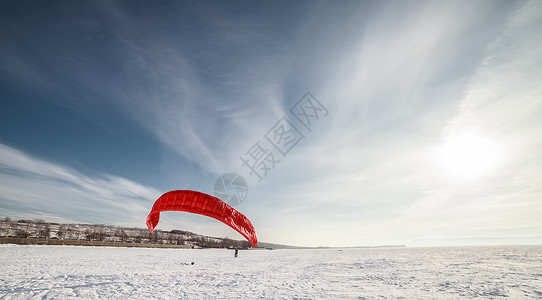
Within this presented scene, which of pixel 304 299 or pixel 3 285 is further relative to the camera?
pixel 3 285

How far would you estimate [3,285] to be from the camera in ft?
30.2

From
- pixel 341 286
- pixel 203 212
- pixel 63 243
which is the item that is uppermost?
pixel 203 212

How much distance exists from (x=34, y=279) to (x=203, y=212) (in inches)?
301

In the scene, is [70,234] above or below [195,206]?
below

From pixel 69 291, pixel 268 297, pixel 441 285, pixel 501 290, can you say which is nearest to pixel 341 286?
pixel 268 297

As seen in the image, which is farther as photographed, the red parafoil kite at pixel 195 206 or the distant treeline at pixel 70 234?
the distant treeline at pixel 70 234

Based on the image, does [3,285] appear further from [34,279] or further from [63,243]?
[63,243]

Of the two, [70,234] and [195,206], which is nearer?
[195,206]

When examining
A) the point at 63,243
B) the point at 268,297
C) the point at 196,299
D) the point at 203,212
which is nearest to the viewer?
the point at 196,299

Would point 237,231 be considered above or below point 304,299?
above

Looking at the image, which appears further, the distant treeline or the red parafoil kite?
the distant treeline

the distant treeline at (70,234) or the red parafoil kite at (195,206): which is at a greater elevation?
the red parafoil kite at (195,206)

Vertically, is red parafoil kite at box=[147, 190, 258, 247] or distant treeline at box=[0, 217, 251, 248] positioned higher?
red parafoil kite at box=[147, 190, 258, 247]

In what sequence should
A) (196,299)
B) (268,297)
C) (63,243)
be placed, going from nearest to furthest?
(196,299)
(268,297)
(63,243)
